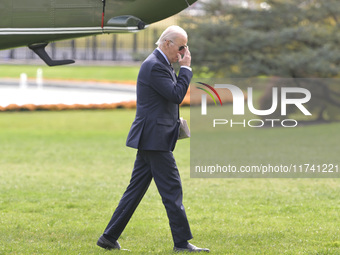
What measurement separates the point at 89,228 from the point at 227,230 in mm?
1500

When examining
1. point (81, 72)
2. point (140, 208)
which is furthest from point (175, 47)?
point (81, 72)

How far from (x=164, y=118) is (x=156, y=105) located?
0.13m

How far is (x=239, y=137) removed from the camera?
1538 centimetres

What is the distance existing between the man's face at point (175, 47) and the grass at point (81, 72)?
3067 cm

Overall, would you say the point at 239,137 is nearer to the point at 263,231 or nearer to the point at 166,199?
the point at 263,231

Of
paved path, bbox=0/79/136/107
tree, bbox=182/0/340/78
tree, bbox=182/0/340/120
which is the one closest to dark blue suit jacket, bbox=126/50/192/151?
tree, bbox=182/0/340/120

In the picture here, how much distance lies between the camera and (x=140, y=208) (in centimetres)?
773

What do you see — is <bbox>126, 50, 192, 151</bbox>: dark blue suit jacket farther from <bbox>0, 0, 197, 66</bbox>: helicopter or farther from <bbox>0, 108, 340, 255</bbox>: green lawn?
<bbox>0, 108, 340, 255</bbox>: green lawn

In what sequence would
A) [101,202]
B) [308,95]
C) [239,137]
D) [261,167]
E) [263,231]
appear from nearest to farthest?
[263,231] < [101,202] < [261,167] < [239,137] < [308,95]

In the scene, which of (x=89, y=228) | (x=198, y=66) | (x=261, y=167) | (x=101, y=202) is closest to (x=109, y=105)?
(x=198, y=66)

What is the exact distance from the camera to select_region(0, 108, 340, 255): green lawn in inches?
232

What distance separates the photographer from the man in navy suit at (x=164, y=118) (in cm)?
521

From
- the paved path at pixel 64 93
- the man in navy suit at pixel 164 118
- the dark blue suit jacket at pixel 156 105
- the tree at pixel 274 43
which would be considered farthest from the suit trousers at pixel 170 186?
the paved path at pixel 64 93

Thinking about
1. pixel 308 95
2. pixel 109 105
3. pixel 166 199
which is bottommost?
pixel 109 105
